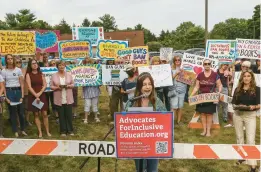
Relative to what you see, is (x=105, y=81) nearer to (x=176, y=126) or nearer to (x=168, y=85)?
(x=168, y=85)

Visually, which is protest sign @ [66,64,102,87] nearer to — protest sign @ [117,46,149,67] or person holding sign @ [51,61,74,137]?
protest sign @ [117,46,149,67]

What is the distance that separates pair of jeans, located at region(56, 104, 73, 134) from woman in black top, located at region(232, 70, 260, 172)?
376 centimetres

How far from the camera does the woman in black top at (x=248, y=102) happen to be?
5367 millimetres

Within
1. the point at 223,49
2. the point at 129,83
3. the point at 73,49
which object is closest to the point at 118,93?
the point at 129,83

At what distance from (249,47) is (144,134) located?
6.55m

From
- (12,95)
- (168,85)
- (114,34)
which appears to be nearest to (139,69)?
(168,85)

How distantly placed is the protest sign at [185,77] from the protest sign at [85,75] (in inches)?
83.5

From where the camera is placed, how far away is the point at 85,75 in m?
8.36

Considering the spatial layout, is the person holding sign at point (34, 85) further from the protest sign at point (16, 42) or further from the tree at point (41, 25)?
the tree at point (41, 25)

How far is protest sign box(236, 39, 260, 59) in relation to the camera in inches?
360

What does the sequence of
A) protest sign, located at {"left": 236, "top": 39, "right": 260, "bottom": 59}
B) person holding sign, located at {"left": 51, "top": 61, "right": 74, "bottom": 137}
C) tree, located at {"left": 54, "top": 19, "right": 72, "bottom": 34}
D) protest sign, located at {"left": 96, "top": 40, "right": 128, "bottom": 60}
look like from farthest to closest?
1. tree, located at {"left": 54, "top": 19, "right": 72, "bottom": 34}
2. protest sign, located at {"left": 236, "top": 39, "right": 260, "bottom": 59}
3. protest sign, located at {"left": 96, "top": 40, "right": 128, "bottom": 60}
4. person holding sign, located at {"left": 51, "top": 61, "right": 74, "bottom": 137}

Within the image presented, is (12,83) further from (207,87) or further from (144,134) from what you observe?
(207,87)

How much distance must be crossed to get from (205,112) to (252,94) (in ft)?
6.96

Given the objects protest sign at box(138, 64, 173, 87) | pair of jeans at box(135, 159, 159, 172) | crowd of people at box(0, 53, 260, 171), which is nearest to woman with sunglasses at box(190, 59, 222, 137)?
crowd of people at box(0, 53, 260, 171)
